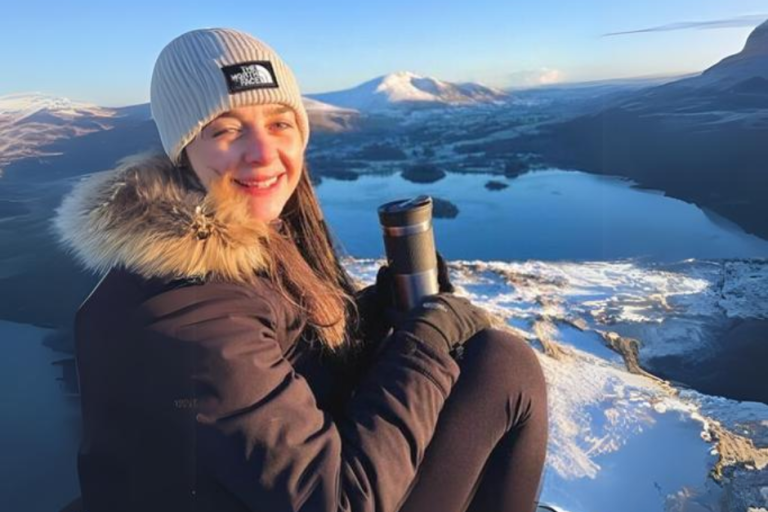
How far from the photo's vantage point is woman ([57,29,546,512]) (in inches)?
44.7

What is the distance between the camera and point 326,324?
5.06ft

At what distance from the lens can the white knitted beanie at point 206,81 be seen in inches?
59.0

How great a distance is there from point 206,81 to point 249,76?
10 cm

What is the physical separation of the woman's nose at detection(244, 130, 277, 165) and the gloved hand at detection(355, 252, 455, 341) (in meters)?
0.56

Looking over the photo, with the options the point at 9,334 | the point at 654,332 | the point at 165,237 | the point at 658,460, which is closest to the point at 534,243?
the point at 654,332

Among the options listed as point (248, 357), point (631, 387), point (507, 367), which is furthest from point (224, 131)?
point (631, 387)

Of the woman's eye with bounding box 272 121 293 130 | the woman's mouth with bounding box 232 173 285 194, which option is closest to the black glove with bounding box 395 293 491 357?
the woman's mouth with bounding box 232 173 285 194

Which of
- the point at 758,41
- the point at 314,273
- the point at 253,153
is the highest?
the point at 758,41

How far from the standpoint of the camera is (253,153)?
1.52 metres

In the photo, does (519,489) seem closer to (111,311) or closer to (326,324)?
(326,324)

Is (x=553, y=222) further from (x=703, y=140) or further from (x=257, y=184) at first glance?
(x=257, y=184)

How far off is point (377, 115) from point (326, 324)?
544 inches

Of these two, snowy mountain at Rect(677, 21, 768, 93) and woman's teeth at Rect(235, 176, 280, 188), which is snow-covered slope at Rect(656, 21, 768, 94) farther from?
woman's teeth at Rect(235, 176, 280, 188)

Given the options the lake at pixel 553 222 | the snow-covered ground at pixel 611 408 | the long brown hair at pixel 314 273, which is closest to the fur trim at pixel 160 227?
the long brown hair at pixel 314 273
